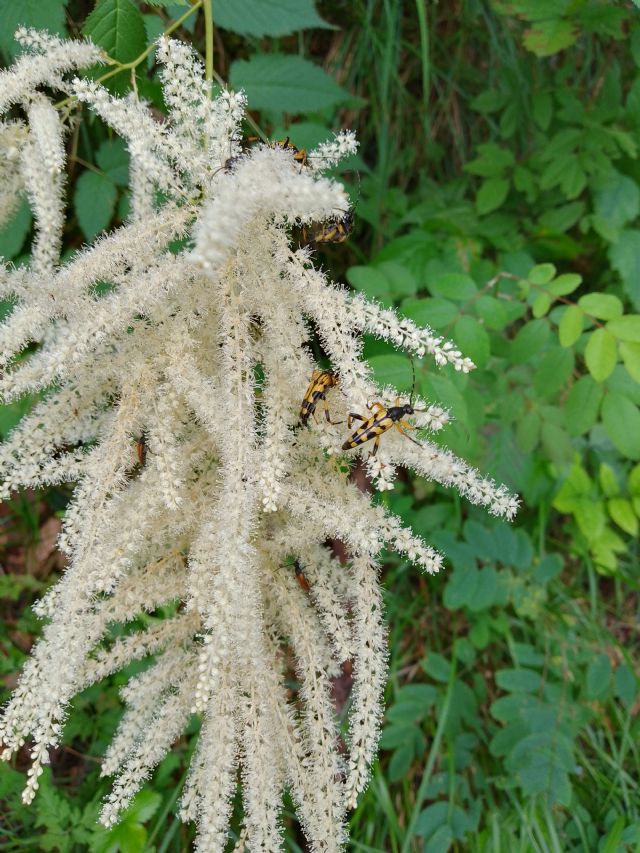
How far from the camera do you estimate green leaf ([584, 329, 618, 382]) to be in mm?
2826

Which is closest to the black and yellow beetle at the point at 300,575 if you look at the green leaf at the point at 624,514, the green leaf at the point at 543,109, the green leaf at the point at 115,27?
the green leaf at the point at 115,27

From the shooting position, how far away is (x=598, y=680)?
3744 mm

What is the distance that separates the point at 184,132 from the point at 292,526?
1.38 meters

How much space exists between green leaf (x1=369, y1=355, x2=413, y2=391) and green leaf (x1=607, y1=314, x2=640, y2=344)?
0.93m

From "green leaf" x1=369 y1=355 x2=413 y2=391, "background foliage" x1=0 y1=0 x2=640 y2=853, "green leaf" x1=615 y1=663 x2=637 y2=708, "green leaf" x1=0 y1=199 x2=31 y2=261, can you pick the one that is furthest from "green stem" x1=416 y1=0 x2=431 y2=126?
"green leaf" x1=615 y1=663 x2=637 y2=708

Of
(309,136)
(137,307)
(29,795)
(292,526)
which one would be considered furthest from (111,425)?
(309,136)

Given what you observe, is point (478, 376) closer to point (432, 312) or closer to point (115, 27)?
point (432, 312)

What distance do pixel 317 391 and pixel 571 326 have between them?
4.50 ft

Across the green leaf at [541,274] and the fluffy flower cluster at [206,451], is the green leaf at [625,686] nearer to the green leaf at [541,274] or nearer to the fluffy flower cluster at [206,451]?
the fluffy flower cluster at [206,451]

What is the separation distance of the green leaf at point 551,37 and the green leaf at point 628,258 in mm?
1116

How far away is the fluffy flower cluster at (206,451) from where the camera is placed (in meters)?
1.93

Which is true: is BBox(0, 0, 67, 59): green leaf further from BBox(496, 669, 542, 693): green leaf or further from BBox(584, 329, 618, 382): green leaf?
BBox(496, 669, 542, 693): green leaf

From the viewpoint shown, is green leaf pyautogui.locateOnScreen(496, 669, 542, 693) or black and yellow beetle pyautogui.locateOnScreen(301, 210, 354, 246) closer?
black and yellow beetle pyautogui.locateOnScreen(301, 210, 354, 246)

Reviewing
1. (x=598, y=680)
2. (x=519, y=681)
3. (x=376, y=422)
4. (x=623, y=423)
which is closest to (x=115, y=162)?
(x=376, y=422)
